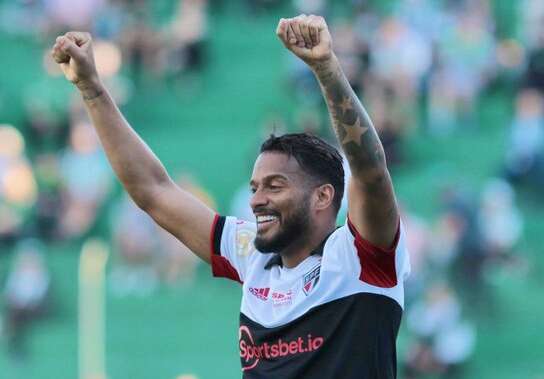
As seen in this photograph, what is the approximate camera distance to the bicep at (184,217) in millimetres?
5605

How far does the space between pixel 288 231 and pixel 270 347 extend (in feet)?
1.38

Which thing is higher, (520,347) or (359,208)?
(520,347)

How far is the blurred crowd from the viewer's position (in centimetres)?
1355

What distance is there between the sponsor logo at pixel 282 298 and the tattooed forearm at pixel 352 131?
60 cm

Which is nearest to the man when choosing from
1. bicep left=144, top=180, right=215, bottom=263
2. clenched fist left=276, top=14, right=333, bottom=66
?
clenched fist left=276, top=14, right=333, bottom=66

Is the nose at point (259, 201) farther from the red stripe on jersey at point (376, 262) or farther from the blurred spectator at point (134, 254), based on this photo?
the blurred spectator at point (134, 254)

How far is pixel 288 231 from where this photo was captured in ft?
16.9

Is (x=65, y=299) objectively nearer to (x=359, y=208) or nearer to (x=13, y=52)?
(x=13, y=52)

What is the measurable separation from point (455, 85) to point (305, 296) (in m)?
10.3

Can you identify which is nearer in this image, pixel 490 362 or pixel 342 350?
pixel 342 350

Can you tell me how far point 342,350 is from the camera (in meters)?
4.99

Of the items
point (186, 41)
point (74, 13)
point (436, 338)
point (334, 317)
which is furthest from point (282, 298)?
point (74, 13)

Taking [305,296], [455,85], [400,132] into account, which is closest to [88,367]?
[400,132]

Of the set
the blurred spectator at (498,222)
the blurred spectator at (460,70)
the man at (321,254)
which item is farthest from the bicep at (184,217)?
the blurred spectator at (460,70)
